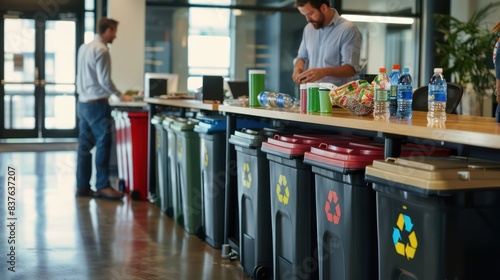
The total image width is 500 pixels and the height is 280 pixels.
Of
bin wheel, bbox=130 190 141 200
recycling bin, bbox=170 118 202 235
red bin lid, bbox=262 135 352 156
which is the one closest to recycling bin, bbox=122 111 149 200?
bin wheel, bbox=130 190 141 200

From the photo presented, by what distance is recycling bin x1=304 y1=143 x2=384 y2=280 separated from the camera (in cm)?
283

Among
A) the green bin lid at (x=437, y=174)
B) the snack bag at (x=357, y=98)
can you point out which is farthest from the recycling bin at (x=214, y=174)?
the green bin lid at (x=437, y=174)

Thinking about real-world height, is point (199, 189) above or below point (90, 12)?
below

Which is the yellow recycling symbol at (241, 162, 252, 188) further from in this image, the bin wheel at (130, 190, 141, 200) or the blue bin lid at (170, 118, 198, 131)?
the bin wheel at (130, 190, 141, 200)

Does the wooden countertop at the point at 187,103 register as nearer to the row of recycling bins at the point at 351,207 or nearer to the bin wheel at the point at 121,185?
the row of recycling bins at the point at 351,207

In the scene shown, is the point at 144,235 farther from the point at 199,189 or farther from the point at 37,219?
the point at 37,219

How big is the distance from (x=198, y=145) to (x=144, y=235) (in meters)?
0.73

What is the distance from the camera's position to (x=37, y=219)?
5844 mm

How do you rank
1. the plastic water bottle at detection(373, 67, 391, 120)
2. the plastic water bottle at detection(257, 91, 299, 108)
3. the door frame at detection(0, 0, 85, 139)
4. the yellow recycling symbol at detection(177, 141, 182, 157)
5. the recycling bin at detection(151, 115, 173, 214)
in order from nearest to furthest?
1. the plastic water bottle at detection(373, 67, 391, 120)
2. the plastic water bottle at detection(257, 91, 299, 108)
3. the yellow recycling symbol at detection(177, 141, 182, 157)
4. the recycling bin at detection(151, 115, 173, 214)
5. the door frame at detection(0, 0, 85, 139)

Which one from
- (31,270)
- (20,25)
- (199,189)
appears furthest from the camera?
(20,25)

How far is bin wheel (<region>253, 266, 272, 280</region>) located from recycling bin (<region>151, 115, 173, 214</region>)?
90.5 inches

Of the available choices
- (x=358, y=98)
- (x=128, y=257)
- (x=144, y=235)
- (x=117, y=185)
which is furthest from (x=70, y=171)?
(x=358, y=98)

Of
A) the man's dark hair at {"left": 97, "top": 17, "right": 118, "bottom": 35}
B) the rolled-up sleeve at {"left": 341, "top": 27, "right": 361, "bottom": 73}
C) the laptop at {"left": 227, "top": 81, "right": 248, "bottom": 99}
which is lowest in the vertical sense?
the laptop at {"left": 227, "top": 81, "right": 248, "bottom": 99}

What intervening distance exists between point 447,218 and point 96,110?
16.7 feet
